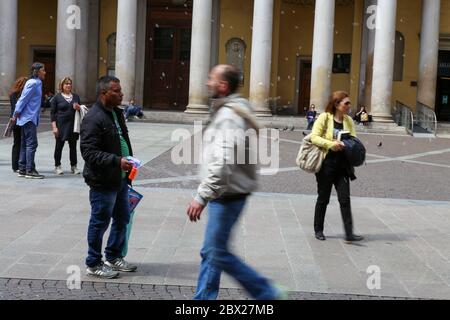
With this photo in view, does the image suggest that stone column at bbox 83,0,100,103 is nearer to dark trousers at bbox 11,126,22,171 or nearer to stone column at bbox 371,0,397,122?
stone column at bbox 371,0,397,122

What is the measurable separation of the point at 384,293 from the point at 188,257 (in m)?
→ 2.01

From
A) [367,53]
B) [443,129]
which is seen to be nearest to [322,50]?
[443,129]

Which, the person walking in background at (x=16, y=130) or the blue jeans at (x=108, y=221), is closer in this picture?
the blue jeans at (x=108, y=221)

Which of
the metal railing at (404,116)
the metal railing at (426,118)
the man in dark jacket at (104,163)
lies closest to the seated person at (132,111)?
the metal railing at (404,116)

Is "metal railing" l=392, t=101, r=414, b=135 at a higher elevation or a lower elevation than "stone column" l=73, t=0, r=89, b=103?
lower

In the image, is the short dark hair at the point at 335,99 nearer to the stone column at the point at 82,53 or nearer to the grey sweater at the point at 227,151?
the grey sweater at the point at 227,151

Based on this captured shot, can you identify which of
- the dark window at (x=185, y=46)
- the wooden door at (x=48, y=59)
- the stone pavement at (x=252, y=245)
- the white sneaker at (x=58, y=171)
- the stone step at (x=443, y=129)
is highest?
the dark window at (x=185, y=46)

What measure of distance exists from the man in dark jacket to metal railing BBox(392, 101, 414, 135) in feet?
75.3

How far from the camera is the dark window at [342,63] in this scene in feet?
113

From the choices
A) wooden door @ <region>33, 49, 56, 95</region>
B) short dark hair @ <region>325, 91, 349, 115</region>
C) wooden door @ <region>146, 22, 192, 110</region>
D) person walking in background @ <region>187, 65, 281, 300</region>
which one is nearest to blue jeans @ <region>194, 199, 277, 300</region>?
person walking in background @ <region>187, 65, 281, 300</region>

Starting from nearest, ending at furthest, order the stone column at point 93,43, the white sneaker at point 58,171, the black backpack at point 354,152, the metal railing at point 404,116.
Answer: the black backpack at point 354,152 < the white sneaker at point 58,171 < the metal railing at point 404,116 < the stone column at point 93,43

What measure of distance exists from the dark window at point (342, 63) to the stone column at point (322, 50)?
7.20m

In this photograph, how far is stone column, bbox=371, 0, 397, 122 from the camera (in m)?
27.0

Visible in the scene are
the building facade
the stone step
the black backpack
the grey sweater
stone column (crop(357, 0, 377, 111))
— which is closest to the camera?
the grey sweater
